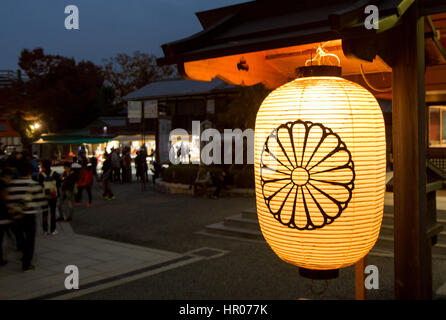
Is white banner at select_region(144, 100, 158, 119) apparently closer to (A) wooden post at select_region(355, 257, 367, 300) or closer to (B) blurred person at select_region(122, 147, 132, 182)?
(B) blurred person at select_region(122, 147, 132, 182)

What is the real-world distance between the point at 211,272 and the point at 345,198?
5692mm

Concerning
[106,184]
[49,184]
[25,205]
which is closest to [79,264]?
[25,205]

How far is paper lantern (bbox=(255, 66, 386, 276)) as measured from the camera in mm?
2564

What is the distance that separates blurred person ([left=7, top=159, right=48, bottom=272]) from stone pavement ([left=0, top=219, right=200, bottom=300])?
47 cm

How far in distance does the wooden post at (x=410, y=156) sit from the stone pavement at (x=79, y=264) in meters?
5.65

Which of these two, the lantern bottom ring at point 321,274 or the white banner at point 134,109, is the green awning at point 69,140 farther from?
the lantern bottom ring at point 321,274

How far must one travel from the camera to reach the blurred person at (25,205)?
25.2 feet

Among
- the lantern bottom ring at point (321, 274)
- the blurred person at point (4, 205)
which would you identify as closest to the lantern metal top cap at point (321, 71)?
the lantern bottom ring at point (321, 274)

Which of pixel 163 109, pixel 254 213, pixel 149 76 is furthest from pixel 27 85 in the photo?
pixel 254 213

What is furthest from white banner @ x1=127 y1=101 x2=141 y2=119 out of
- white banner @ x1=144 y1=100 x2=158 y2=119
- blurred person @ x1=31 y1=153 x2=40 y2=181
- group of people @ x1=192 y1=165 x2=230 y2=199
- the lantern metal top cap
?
the lantern metal top cap

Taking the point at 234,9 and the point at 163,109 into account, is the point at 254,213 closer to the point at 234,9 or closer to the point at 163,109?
the point at 234,9

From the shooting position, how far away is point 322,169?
8.36ft

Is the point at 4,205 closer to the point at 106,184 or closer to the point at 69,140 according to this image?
the point at 106,184

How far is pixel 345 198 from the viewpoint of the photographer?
8.44ft
